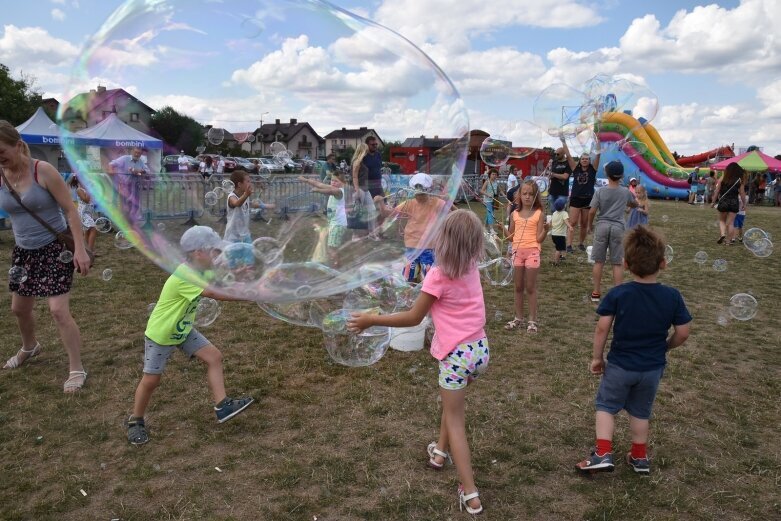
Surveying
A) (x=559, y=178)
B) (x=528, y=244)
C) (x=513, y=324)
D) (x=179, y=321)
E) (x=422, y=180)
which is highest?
(x=559, y=178)

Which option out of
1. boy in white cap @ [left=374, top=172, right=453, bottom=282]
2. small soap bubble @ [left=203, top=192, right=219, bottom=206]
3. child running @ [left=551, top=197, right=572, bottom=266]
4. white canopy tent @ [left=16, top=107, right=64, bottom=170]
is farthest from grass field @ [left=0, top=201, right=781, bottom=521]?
white canopy tent @ [left=16, top=107, right=64, bottom=170]

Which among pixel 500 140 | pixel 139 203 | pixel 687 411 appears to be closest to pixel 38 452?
pixel 139 203

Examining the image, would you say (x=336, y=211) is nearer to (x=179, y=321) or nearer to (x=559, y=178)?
(x=179, y=321)

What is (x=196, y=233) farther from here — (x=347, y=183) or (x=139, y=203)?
(x=347, y=183)

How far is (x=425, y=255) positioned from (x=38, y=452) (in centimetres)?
363

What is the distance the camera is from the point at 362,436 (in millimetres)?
3752

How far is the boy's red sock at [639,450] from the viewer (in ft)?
10.9

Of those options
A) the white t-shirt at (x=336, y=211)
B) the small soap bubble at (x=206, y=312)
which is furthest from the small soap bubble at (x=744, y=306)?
the small soap bubble at (x=206, y=312)

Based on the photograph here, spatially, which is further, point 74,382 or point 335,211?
point 74,382

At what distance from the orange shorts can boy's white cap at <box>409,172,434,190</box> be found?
2.56 metres

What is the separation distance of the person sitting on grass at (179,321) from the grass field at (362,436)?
30 cm

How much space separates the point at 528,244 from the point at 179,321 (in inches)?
146

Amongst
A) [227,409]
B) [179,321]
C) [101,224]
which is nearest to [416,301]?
[179,321]

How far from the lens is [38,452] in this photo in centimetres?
350
